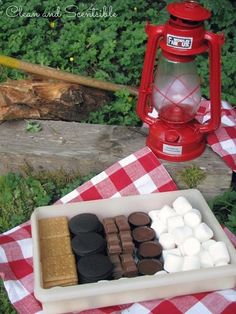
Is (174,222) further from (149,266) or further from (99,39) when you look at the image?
(99,39)

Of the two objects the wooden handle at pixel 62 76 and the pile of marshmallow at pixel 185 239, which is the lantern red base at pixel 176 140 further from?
the wooden handle at pixel 62 76

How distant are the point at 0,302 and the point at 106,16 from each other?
2.10 m

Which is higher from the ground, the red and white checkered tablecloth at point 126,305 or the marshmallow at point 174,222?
the marshmallow at point 174,222

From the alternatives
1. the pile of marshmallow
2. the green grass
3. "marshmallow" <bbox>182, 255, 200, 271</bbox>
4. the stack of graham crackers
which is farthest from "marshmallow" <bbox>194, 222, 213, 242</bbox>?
the green grass

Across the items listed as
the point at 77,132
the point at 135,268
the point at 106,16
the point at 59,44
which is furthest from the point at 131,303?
the point at 106,16

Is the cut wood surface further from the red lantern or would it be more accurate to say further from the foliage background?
the foliage background

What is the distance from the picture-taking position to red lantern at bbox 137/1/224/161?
223cm

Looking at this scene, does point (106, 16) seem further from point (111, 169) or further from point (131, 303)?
point (131, 303)

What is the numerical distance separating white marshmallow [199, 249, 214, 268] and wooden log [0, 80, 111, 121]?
1083 millimetres

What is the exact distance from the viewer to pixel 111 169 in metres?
2.54

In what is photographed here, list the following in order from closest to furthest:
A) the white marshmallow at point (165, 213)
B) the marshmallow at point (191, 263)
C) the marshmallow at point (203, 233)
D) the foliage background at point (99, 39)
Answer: the marshmallow at point (191, 263)
the marshmallow at point (203, 233)
the white marshmallow at point (165, 213)
the foliage background at point (99, 39)

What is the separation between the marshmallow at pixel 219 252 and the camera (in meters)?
2.00

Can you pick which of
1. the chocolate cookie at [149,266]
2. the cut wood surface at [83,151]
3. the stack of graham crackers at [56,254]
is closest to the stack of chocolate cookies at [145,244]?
the chocolate cookie at [149,266]

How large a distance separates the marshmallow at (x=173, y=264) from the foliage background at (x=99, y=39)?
3.66 feet
